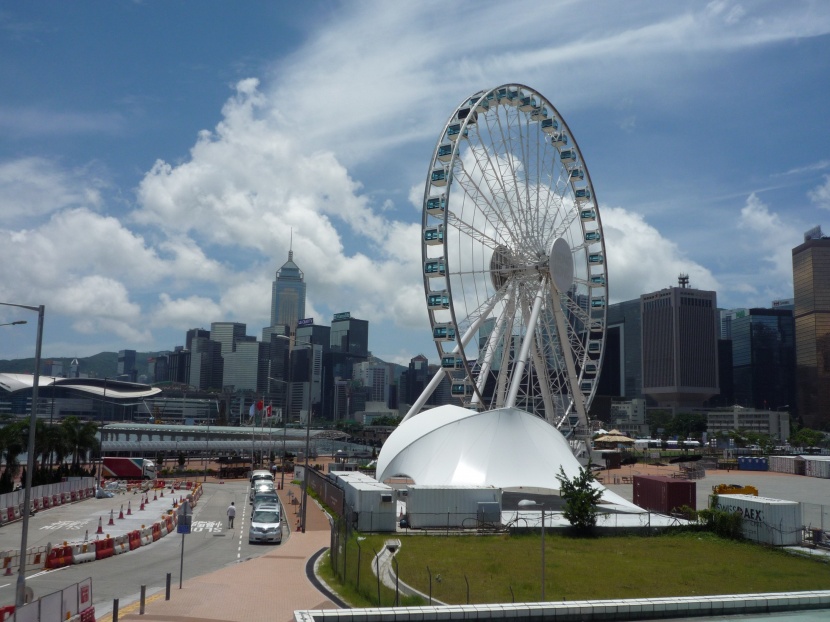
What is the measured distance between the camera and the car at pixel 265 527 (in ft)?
114

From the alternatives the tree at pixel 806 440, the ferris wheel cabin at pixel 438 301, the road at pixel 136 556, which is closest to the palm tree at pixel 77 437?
the road at pixel 136 556

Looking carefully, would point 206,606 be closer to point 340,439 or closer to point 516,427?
point 516,427

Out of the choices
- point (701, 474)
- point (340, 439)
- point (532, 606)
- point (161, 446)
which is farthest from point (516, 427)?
point (340, 439)

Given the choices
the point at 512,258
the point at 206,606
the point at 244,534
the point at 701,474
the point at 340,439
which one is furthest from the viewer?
the point at 340,439

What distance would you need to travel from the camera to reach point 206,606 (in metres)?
21.3

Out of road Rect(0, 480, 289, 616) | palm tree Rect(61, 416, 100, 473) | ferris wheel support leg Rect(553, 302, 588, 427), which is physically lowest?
road Rect(0, 480, 289, 616)

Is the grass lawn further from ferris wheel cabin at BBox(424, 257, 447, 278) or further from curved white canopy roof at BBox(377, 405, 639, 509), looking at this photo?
ferris wheel cabin at BBox(424, 257, 447, 278)

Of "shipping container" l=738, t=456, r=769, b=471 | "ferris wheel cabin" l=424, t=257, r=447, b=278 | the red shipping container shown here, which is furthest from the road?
"shipping container" l=738, t=456, r=769, b=471

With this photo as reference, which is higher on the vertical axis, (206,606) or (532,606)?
(532,606)

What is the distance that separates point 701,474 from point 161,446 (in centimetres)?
7837

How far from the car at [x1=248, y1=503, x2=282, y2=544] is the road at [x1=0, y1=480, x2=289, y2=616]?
46cm

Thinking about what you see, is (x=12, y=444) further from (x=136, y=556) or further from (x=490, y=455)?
(x=490, y=455)

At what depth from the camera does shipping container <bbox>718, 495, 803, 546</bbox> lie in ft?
107

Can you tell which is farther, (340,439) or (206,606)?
(340,439)
